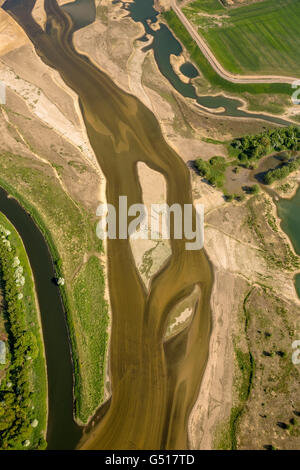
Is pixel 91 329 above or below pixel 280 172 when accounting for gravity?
below

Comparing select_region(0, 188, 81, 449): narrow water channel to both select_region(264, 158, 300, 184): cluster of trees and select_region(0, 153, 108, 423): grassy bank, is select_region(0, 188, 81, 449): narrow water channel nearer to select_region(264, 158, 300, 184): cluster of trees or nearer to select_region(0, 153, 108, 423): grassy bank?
select_region(0, 153, 108, 423): grassy bank

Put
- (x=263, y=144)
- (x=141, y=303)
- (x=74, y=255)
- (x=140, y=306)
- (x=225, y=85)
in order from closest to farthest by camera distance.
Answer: (x=140, y=306) < (x=141, y=303) < (x=74, y=255) < (x=263, y=144) < (x=225, y=85)

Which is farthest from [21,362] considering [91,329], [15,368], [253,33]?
[253,33]

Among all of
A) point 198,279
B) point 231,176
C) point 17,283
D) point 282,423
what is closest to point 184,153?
point 231,176

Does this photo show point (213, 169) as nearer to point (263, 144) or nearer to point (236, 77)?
point (263, 144)

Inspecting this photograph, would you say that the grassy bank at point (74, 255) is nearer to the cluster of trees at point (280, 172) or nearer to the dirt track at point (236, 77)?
the cluster of trees at point (280, 172)

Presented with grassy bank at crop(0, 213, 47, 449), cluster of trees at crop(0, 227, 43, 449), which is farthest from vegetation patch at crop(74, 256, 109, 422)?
cluster of trees at crop(0, 227, 43, 449)
